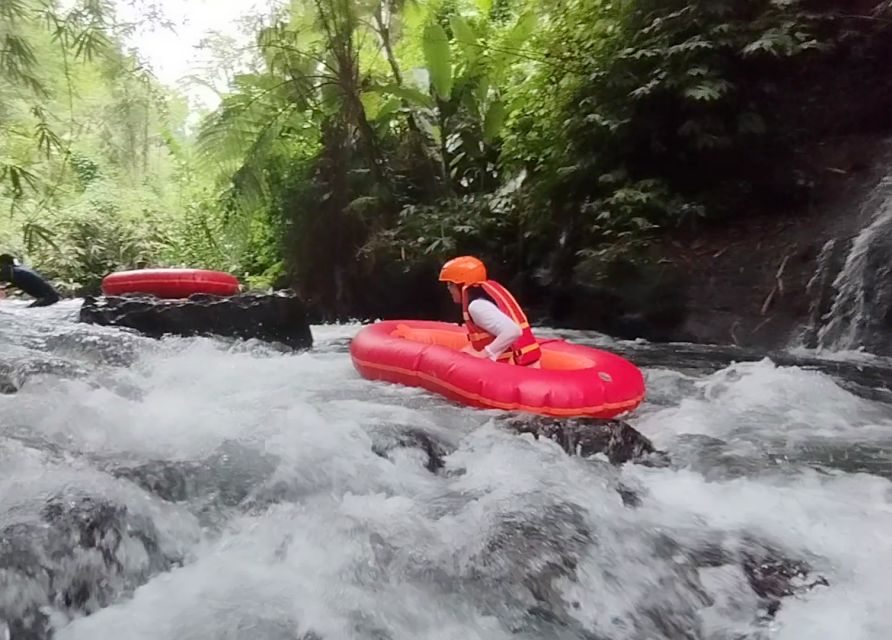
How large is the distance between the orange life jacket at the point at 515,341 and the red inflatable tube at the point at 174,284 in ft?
9.94

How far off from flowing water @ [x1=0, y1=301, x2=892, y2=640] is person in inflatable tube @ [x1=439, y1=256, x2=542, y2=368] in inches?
22.1

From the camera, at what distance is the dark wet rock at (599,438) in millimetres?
→ 3107

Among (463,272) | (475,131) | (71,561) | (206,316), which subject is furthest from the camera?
(475,131)

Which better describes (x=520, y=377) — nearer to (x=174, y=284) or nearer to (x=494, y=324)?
(x=494, y=324)

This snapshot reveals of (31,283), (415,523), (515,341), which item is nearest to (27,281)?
(31,283)

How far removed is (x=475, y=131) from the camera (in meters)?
8.48

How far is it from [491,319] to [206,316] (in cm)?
281

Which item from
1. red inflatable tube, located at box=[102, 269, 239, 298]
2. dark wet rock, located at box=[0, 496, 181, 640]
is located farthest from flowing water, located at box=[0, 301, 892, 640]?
red inflatable tube, located at box=[102, 269, 239, 298]

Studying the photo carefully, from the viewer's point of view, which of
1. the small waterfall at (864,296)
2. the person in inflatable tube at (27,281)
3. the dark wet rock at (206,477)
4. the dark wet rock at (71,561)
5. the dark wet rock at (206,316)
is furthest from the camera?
the person in inflatable tube at (27,281)

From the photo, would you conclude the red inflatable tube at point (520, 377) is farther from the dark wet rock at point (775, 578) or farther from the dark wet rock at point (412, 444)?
the dark wet rock at point (775, 578)

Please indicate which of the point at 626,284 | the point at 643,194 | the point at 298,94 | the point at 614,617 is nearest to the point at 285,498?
the point at 614,617

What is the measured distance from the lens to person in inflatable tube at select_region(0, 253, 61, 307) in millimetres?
7199

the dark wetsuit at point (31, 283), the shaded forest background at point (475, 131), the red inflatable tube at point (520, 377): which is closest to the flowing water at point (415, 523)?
the red inflatable tube at point (520, 377)

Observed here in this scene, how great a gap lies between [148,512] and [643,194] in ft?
17.2
